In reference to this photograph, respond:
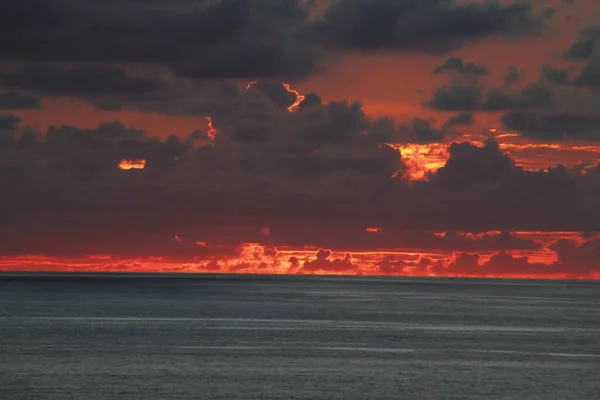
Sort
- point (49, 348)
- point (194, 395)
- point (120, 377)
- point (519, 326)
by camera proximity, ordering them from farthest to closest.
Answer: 1. point (519, 326)
2. point (49, 348)
3. point (120, 377)
4. point (194, 395)

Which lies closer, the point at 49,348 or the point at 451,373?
the point at 451,373

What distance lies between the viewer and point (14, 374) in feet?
190

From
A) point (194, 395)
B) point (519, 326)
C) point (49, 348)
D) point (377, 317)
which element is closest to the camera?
point (194, 395)

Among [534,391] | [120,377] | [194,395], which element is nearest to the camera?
[194,395]

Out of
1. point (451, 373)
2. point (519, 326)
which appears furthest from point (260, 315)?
point (451, 373)

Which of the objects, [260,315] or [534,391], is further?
[260,315]

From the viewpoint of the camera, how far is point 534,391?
5319 centimetres

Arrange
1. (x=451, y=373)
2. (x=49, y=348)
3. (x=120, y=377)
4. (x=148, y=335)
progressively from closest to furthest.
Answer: (x=120, y=377) < (x=451, y=373) < (x=49, y=348) < (x=148, y=335)

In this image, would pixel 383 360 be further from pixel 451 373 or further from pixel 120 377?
pixel 120 377

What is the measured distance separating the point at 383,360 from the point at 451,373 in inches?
329

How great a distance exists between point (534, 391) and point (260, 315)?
8853 centimetres

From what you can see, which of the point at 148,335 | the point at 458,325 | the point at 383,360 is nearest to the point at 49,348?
the point at 148,335

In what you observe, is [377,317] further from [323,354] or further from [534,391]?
[534,391]

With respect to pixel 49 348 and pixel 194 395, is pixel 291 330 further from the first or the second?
pixel 194 395
